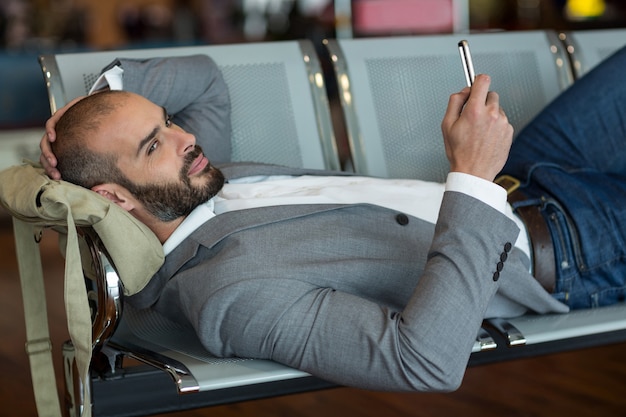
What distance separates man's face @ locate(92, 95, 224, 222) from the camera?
1.74 meters

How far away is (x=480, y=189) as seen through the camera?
151 centimetres

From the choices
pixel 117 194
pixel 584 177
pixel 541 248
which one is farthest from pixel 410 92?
pixel 117 194

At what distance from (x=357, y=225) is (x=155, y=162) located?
0.41 metres

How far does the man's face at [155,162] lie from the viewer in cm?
174

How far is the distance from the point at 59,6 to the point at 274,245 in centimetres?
974

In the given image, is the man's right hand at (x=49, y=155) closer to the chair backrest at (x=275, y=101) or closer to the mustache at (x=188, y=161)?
the mustache at (x=188, y=161)

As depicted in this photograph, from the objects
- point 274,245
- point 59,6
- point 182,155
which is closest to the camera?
point 274,245

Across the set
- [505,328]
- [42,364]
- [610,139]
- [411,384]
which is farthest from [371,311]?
[610,139]

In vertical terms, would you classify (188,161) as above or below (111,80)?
below

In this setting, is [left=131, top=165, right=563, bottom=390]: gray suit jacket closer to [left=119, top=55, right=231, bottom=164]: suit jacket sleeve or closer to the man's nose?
the man's nose

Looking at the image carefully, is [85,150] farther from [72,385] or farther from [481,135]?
[481,135]

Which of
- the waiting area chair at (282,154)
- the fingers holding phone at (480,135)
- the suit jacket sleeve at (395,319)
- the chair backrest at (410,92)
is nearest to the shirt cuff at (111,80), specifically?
the waiting area chair at (282,154)

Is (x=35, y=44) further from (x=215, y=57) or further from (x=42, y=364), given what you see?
(x=42, y=364)

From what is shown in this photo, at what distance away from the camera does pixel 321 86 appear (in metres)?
2.51
